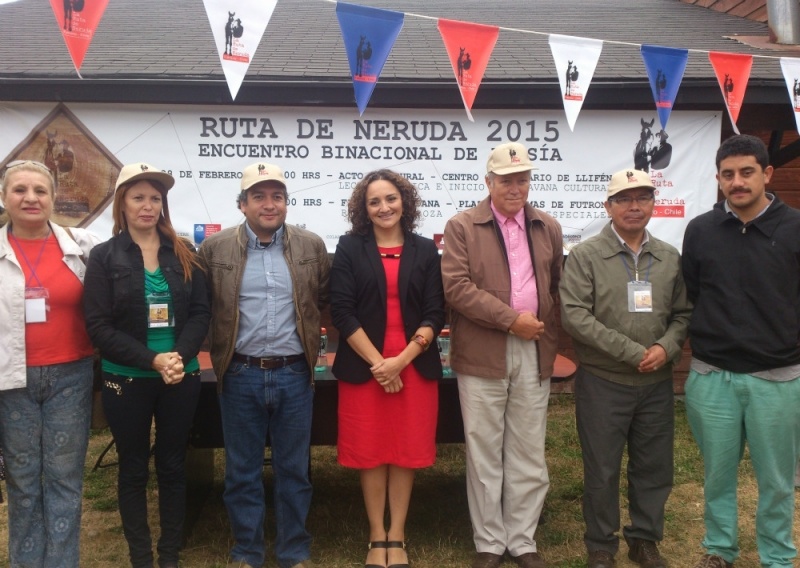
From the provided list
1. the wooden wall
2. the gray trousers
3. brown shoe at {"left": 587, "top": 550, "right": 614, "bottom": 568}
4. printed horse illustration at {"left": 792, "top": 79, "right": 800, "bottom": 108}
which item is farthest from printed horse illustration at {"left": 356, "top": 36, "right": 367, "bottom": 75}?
the wooden wall

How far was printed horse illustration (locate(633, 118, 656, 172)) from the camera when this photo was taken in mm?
5887

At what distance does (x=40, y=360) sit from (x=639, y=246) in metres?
2.76

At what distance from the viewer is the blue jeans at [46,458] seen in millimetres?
2916

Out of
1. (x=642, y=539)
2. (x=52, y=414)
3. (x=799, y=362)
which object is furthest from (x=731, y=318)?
(x=52, y=414)

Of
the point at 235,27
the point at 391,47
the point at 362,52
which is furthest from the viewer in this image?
the point at 391,47

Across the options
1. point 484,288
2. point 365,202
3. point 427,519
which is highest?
point 365,202

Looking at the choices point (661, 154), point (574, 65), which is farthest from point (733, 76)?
point (574, 65)

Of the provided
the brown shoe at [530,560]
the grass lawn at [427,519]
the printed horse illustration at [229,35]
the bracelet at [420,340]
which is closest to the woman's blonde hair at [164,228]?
the bracelet at [420,340]

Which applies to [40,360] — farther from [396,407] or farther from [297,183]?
[297,183]

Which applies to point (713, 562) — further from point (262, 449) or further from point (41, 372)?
point (41, 372)

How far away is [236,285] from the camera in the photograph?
318 centimetres

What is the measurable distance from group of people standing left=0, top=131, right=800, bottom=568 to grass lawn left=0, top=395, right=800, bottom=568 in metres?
0.35

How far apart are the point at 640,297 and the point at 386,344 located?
48.1 inches

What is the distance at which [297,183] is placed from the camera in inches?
231
